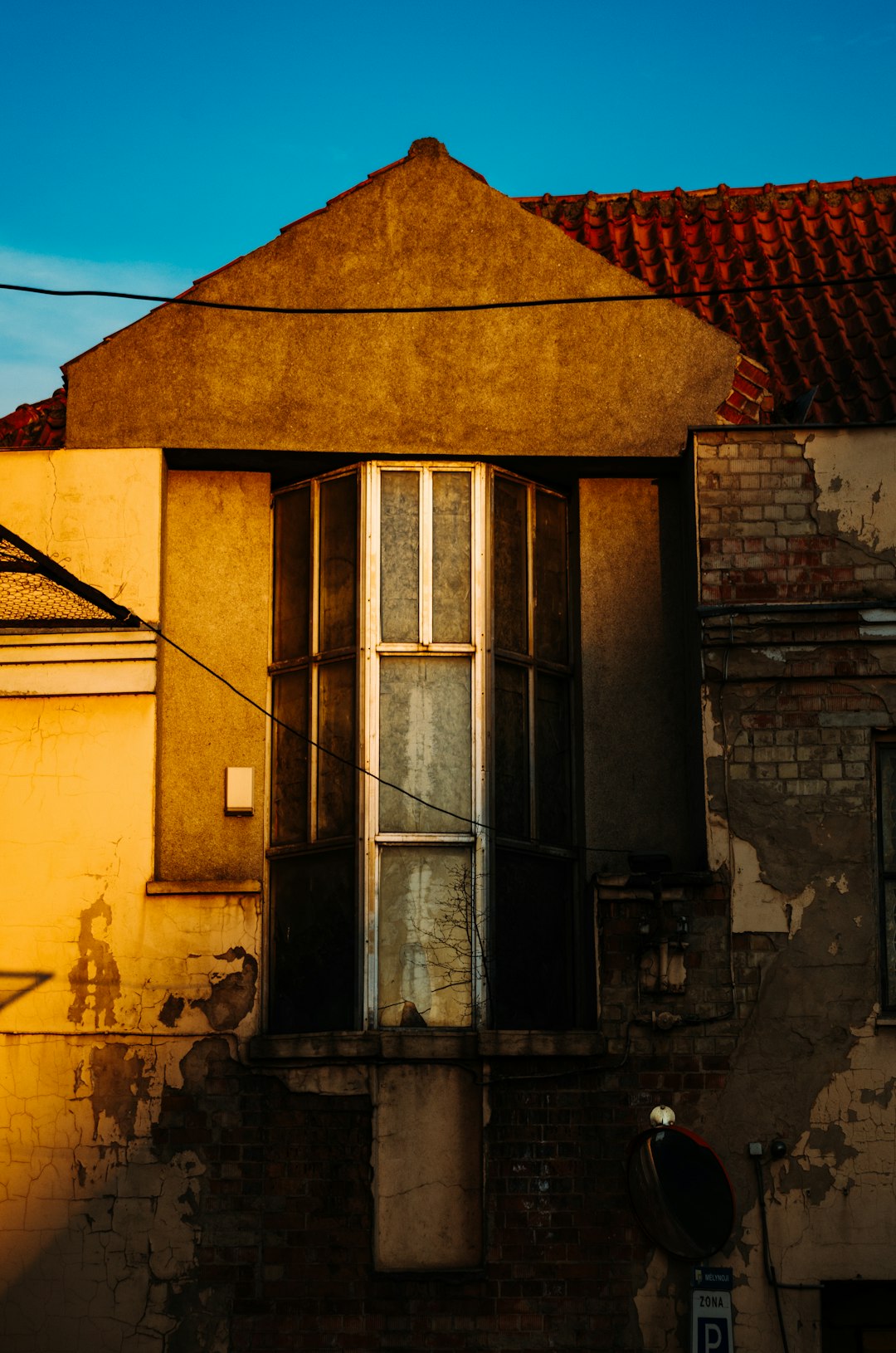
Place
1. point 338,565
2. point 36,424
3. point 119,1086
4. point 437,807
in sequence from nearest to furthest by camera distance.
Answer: point 119,1086, point 437,807, point 338,565, point 36,424

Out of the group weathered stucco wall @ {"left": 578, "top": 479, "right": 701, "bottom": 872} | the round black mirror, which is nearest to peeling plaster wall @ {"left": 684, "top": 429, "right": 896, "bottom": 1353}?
the round black mirror

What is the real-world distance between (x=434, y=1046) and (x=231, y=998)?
1.20 meters

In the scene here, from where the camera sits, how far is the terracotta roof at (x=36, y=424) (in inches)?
432

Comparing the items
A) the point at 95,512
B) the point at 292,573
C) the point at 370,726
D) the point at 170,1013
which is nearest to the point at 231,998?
the point at 170,1013

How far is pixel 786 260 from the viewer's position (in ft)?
41.0

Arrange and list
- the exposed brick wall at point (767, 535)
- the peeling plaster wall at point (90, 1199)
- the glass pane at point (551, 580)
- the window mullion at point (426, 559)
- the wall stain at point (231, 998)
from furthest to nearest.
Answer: the glass pane at point (551, 580), the window mullion at point (426, 559), the exposed brick wall at point (767, 535), the wall stain at point (231, 998), the peeling plaster wall at point (90, 1199)

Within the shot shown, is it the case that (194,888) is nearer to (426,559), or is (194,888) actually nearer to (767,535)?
(426,559)

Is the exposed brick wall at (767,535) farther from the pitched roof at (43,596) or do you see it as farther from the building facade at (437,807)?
the pitched roof at (43,596)

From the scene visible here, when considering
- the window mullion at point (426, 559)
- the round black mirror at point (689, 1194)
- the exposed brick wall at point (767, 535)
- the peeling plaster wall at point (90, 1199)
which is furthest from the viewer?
the window mullion at point (426, 559)

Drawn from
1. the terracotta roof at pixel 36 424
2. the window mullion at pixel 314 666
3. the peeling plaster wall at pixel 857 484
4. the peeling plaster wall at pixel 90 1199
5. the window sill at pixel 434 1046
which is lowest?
the peeling plaster wall at pixel 90 1199

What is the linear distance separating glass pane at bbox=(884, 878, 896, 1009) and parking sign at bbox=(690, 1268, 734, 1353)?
5.73 feet

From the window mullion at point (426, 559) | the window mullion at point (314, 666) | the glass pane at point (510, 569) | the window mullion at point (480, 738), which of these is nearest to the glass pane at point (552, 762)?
the glass pane at point (510, 569)

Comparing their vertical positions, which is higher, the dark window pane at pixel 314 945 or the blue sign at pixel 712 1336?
the dark window pane at pixel 314 945

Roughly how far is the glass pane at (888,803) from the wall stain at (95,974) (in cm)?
442
